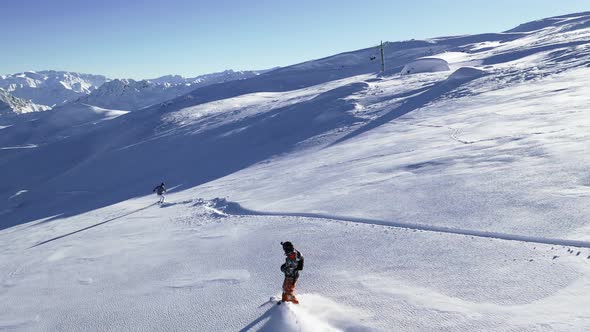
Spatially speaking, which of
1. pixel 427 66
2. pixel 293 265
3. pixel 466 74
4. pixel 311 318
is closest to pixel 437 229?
pixel 293 265

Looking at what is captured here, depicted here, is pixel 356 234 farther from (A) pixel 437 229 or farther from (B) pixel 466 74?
(B) pixel 466 74

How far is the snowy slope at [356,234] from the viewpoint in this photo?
6062 millimetres

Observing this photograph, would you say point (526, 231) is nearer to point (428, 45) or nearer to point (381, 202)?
point (381, 202)

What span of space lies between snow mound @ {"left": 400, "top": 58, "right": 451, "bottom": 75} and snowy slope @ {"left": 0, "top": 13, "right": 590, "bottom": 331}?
81.2ft

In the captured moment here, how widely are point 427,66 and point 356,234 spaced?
4983cm

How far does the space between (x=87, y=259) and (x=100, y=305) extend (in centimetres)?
416

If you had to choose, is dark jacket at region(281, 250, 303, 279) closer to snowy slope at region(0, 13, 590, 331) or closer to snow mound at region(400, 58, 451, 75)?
snowy slope at region(0, 13, 590, 331)

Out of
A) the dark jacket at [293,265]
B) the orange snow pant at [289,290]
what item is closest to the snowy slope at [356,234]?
the orange snow pant at [289,290]

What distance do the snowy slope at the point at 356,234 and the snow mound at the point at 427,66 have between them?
24746 mm

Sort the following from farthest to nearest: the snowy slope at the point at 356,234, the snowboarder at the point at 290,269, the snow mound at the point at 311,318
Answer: the snowboarder at the point at 290,269 → the snowy slope at the point at 356,234 → the snow mound at the point at 311,318

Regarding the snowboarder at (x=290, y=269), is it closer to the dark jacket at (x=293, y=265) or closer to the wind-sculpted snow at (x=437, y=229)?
the dark jacket at (x=293, y=265)

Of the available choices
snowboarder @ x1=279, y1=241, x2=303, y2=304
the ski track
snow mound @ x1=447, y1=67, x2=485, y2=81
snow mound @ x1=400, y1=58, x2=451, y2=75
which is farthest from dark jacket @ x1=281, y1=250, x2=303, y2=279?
snow mound @ x1=400, y1=58, x2=451, y2=75

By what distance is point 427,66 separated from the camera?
5394cm

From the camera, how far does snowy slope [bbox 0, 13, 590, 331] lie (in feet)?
19.9
